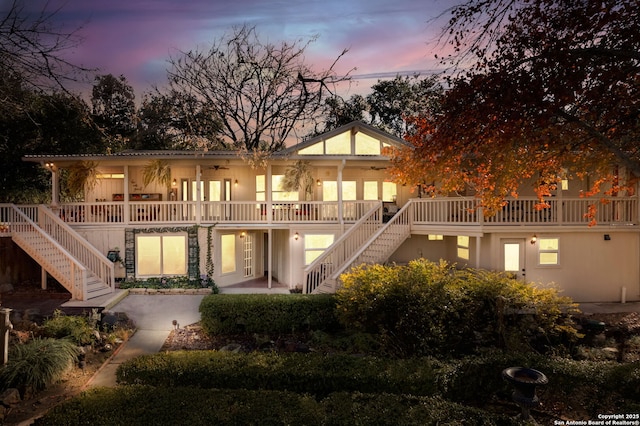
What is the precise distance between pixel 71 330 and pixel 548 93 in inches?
509

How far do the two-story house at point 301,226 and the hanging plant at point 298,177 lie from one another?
0.20 ft

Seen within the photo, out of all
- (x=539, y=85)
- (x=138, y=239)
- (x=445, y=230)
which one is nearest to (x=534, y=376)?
(x=539, y=85)

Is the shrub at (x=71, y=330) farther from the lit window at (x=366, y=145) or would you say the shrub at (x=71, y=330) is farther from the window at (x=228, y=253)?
the lit window at (x=366, y=145)

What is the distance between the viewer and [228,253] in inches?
676

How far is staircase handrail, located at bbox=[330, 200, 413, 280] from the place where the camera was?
43.7 ft

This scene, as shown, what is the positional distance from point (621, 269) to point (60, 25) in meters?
18.0

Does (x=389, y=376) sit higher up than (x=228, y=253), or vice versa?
(x=228, y=253)

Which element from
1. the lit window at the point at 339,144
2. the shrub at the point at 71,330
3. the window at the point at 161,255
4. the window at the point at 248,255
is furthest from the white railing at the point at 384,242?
the shrub at the point at 71,330

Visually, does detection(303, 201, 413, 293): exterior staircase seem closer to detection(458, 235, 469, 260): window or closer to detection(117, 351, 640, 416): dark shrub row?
detection(458, 235, 469, 260): window

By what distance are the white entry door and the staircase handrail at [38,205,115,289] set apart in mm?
14520

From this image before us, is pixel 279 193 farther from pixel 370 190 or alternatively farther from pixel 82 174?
pixel 82 174

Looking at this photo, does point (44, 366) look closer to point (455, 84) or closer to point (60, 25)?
point (60, 25)

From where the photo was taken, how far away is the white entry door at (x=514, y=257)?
13.8m

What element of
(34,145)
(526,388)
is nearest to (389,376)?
(526,388)
